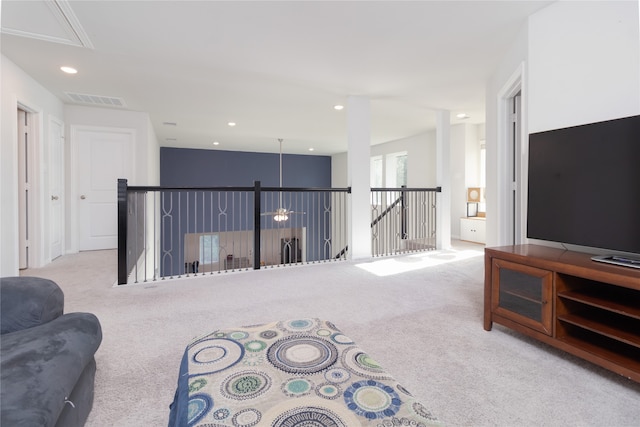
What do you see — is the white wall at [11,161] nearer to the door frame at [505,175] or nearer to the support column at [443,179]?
the door frame at [505,175]

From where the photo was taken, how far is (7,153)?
329cm

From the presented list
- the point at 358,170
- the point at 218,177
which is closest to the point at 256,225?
the point at 358,170

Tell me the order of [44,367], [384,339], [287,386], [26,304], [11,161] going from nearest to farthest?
[287,386]
[44,367]
[26,304]
[384,339]
[11,161]

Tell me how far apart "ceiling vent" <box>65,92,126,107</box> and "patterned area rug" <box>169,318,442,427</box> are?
4863 mm

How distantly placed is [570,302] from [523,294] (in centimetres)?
22

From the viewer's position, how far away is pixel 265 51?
319cm

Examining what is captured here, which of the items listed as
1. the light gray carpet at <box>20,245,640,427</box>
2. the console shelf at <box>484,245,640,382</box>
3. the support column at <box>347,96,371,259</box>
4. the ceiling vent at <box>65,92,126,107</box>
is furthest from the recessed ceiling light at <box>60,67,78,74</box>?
the console shelf at <box>484,245,640,382</box>

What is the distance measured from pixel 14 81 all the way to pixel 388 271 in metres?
4.76

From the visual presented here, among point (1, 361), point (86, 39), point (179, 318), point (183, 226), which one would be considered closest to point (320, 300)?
point (179, 318)

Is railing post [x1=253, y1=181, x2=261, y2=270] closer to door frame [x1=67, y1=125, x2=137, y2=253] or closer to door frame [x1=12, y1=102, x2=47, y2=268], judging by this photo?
door frame [x1=12, y1=102, x2=47, y2=268]

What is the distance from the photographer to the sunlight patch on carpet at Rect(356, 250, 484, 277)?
393 centimetres

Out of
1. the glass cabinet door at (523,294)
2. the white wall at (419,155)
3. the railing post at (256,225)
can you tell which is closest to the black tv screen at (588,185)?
the glass cabinet door at (523,294)

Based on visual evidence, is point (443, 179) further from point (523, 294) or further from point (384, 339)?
point (384, 339)

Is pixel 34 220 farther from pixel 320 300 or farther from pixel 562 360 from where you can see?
pixel 562 360
